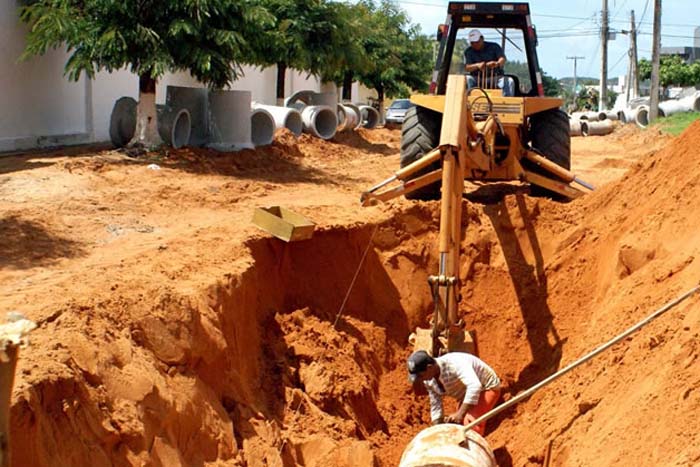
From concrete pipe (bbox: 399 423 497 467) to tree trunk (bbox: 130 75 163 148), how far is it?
11.3 metres

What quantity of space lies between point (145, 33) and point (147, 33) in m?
0.03

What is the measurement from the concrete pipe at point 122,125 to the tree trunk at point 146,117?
23.2 inches

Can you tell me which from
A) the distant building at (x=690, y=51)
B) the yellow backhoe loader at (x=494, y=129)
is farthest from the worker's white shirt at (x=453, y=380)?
the distant building at (x=690, y=51)

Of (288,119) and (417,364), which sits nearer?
(417,364)

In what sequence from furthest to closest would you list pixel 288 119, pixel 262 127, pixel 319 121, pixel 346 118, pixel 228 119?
pixel 346 118
pixel 319 121
pixel 288 119
pixel 262 127
pixel 228 119

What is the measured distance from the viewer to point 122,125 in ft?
55.1

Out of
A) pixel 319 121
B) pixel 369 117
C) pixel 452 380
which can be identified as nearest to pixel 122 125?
pixel 319 121

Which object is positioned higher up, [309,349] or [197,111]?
[197,111]

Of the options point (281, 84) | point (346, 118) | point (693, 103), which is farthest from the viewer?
point (693, 103)

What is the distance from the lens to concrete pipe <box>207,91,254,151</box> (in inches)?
708

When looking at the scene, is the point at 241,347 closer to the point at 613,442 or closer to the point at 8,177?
the point at 613,442

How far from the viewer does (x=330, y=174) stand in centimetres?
1734

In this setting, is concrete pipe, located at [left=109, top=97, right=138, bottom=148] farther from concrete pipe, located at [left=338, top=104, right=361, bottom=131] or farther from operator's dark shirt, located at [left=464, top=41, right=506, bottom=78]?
concrete pipe, located at [left=338, top=104, right=361, bottom=131]

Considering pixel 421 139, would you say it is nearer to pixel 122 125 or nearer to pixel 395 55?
pixel 122 125
